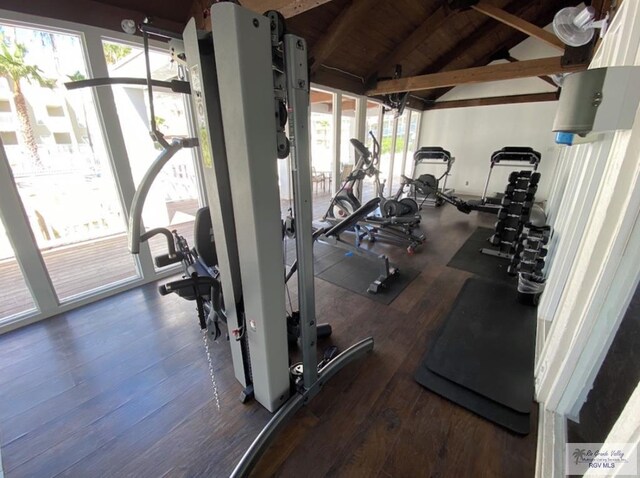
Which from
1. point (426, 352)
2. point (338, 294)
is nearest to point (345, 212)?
point (338, 294)

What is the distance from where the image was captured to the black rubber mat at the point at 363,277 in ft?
8.84

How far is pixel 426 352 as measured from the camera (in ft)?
6.42

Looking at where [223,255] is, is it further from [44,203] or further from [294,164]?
[44,203]

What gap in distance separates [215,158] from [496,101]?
324 inches

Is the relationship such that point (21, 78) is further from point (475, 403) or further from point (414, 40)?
point (414, 40)

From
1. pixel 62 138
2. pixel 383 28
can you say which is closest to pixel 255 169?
pixel 62 138

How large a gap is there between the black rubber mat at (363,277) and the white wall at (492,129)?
5.85 m

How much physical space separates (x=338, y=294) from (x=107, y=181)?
98.4 inches

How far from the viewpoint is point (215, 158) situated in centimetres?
117

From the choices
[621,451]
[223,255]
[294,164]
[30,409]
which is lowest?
[30,409]

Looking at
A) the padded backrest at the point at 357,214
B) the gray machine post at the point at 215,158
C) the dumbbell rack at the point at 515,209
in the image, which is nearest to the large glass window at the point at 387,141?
the dumbbell rack at the point at 515,209

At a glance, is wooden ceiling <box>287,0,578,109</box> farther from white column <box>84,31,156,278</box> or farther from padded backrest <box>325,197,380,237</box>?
padded backrest <box>325,197,380,237</box>

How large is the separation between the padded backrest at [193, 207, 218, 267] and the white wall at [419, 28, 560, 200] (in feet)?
24.9

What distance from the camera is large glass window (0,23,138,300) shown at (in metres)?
2.13
